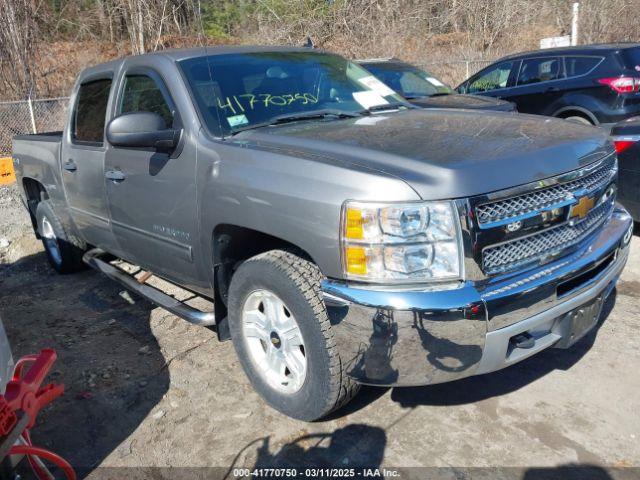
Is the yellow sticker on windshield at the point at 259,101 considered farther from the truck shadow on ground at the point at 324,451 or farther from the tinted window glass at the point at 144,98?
the truck shadow on ground at the point at 324,451

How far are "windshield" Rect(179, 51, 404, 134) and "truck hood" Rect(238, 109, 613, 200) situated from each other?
20 cm

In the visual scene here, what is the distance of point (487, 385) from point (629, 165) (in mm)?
2712

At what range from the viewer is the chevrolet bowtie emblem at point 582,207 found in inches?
110

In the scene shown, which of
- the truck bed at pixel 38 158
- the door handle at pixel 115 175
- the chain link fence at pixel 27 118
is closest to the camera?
the door handle at pixel 115 175

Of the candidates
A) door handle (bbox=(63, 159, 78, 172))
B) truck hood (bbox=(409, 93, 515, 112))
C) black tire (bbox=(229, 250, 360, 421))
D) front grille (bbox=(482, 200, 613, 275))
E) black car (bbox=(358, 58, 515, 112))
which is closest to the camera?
front grille (bbox=(482, 200, 613, 275))

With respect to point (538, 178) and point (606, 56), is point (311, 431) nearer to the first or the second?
point (538, 178)

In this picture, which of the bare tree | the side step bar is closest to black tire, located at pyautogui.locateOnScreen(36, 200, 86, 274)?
the side step bar

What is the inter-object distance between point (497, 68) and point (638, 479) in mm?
8766

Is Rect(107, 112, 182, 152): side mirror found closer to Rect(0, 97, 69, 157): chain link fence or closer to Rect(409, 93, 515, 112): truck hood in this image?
Rect(409, 93, 515, 112): truck hood

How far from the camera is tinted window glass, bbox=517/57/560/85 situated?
9.22 metres

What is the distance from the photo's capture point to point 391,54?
21172 mm

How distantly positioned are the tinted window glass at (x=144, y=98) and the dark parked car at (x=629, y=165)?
370 cm

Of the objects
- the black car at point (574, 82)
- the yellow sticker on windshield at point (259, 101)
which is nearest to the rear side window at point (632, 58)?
the black car at point (574, 82)

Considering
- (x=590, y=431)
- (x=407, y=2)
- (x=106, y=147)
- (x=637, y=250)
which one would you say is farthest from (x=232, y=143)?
(x=407, y=2)
